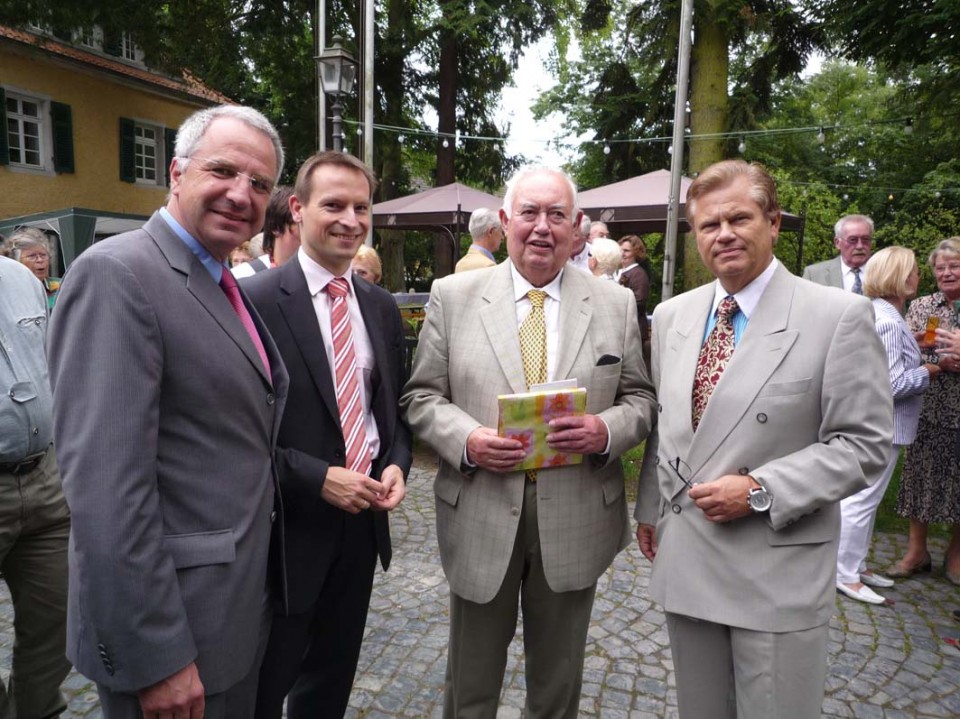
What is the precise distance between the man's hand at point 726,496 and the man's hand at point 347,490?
3.39ft

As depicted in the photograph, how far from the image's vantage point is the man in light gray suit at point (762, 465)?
6.30 feet

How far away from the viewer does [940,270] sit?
14.4ft

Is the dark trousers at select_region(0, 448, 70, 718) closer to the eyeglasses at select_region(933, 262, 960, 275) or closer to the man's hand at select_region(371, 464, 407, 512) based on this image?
the man's hand at select_region(371, 464, 407, 512)

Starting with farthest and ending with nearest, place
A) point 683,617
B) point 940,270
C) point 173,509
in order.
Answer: point 940,270
point 683,617
point 173,509

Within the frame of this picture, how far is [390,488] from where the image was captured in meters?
2.32

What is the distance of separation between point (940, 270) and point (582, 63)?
2404 cm

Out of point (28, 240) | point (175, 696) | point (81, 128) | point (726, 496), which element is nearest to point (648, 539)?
point (726, 496)

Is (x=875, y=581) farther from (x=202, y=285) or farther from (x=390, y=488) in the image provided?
(x=202, y=285)

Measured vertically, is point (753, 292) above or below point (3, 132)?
below

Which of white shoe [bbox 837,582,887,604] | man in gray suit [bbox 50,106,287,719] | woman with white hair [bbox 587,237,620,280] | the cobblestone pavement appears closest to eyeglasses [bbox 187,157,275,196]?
man in gray suit [bbox 50,106,287,719]

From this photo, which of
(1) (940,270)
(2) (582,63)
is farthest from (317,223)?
(2) (582,63)

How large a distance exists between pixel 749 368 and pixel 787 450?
27 cm

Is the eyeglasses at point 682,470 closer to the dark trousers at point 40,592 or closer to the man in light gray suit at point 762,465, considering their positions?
the man in light gray suit at point 762,465

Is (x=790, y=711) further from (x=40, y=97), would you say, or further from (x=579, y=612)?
(x=40, y=97)
